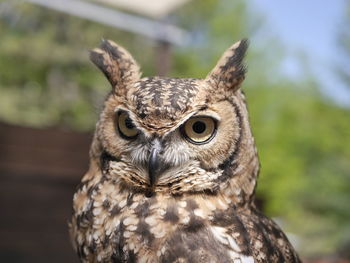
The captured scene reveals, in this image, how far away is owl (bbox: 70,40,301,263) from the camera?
137cm

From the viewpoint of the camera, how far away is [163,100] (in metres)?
1.37

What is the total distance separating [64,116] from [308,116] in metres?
6.75

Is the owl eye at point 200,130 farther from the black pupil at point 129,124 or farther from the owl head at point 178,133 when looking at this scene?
the black pupil at point 129,124


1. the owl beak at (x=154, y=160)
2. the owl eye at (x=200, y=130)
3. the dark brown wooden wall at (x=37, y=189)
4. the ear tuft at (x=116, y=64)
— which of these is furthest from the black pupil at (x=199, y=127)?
the dark brown wooden wall at (x=37, y=189)

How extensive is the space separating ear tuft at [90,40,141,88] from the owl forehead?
4.3 inches

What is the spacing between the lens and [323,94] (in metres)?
13.5

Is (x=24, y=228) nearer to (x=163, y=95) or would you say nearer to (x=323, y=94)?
(x=163, y=95)

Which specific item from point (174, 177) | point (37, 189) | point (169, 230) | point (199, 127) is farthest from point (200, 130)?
point (37, 189)

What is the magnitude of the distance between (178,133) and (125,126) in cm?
16

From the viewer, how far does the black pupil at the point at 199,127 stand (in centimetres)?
144

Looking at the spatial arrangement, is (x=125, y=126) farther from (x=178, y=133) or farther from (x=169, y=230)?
(x=169, y=230)

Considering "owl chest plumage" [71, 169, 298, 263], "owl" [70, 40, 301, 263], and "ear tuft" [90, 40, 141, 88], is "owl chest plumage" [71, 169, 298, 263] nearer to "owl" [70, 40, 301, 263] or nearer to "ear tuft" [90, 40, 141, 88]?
"owl" [70, 40, 301, 263]

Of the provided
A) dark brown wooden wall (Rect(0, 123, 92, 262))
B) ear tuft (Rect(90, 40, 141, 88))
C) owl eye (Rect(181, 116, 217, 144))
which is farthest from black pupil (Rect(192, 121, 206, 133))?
dark brown wooden wall (Rect(0, 123, 92, 262))

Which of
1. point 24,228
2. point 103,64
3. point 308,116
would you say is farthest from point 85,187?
point 308,116
